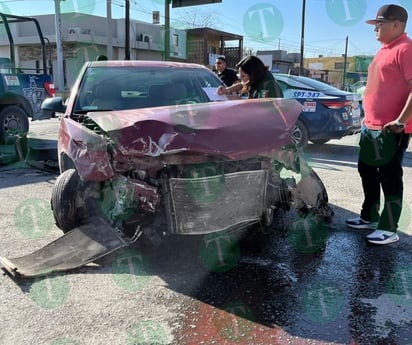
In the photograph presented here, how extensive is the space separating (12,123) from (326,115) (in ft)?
20.5

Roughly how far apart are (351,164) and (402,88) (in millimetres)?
4199

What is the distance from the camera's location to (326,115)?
852 cm

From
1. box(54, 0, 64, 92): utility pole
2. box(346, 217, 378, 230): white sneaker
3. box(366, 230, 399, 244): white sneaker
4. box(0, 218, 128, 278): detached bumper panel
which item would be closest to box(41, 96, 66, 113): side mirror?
box(0, 218, 128, 278): detached bumper panel

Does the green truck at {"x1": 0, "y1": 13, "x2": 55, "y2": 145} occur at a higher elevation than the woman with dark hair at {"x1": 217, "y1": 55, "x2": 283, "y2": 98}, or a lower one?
lower

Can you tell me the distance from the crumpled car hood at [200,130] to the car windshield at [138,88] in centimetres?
85

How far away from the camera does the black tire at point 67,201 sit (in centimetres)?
384

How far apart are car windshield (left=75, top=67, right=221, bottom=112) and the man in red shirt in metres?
1.71

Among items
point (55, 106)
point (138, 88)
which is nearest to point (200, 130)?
point (138, 88)

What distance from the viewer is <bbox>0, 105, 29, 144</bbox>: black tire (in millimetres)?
9125

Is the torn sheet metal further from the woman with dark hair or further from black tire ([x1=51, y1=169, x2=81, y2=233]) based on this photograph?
the woman with dark hair

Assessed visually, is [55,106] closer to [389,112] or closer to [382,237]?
[389,112]

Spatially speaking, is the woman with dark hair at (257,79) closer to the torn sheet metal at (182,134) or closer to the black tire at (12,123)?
the torn sheet metal at (182,134)

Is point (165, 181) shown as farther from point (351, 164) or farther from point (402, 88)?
point (351, 164)

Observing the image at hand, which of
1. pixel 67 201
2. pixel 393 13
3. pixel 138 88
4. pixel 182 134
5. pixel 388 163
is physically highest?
pixel 393 13
